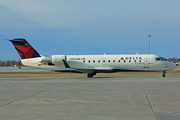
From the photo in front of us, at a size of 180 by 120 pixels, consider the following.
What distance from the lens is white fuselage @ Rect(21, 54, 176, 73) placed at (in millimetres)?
29562

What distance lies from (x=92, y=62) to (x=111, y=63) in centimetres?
273

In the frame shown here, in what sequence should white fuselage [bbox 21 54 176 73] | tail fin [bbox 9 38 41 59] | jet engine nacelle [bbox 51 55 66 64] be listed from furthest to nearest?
tail fin [bbox 9 38 41 59]
jet engine nacelle [bbox 51 55 66 64]
white fuselage [bbox 21 54 176 73]

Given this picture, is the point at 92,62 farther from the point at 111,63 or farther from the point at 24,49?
the point at 24,49

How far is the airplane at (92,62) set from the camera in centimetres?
2959

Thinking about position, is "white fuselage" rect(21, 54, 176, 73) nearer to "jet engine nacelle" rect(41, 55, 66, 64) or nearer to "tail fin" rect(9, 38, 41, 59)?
"jet engine nacelle" rect(41, 55, 66, 64)

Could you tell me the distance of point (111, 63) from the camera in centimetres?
3016

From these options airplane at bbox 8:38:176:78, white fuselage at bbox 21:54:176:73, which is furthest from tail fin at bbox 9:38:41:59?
white fuselage at bbox 21:54:176:73

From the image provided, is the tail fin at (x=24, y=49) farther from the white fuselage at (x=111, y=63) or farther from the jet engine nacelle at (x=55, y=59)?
the jet engine nacelle at (x=55, y=59)

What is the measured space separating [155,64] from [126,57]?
408 cm

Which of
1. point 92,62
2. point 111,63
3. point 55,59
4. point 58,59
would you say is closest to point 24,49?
point 55,59

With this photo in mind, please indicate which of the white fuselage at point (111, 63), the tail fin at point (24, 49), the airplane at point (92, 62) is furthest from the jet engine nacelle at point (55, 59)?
the tail fin at point (24, 49)

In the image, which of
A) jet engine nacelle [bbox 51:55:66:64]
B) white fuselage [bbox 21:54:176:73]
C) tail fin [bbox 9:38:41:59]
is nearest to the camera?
white fuselage [bbox 21:54:176:73]
